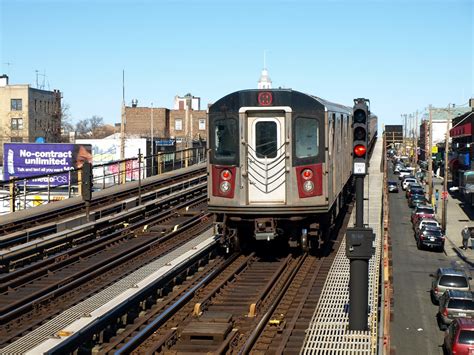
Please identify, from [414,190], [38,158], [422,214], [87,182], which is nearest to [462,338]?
[87,182]

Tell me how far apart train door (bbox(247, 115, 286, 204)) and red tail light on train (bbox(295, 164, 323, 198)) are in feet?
1.06

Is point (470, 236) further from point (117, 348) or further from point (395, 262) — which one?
point (117, 348)

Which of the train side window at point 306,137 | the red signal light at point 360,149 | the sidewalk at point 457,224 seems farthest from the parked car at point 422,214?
the red signal light at point 360,149

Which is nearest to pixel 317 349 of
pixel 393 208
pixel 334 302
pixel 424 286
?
pixel 334 302

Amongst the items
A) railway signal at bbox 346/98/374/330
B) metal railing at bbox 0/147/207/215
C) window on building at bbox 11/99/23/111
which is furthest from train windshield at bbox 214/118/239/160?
window on building at bbox 11/99/23/111

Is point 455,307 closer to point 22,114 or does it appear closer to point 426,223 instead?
point 426,223

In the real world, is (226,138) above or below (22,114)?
below

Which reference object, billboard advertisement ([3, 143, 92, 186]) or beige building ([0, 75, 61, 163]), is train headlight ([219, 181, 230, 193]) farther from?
beige building ([0, 75, 61, 163])

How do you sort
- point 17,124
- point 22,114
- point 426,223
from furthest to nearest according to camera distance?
point 17,124 < point 22,114 < point 426,223

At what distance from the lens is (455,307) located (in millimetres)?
21031

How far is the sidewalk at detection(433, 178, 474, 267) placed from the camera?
35912 mm

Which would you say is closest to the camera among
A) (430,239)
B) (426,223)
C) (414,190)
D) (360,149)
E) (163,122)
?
(360,149)

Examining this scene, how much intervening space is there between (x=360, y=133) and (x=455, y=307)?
42.0ft

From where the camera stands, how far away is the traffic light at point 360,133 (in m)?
9.94
